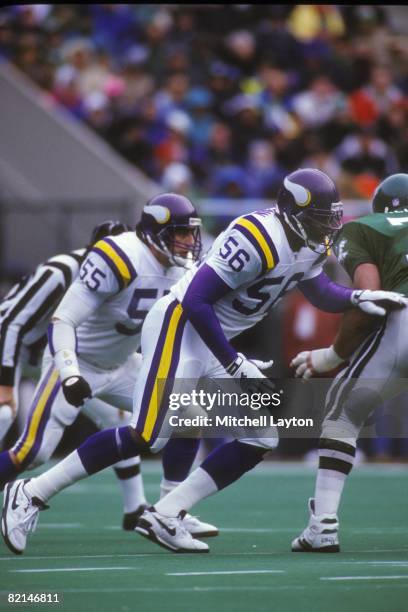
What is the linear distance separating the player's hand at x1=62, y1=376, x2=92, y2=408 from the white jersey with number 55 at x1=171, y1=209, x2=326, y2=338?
1.71ft

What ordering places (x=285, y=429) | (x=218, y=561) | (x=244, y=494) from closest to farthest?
(x=218, y=561), (x=285, y=429), (x=244, y=494)

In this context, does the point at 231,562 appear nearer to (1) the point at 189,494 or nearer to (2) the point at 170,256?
(1) the point at 189,494

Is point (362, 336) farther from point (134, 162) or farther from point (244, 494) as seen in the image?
point (134, 162)

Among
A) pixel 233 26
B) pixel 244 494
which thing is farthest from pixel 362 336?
pixel 233 26

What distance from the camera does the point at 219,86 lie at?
1235 cm

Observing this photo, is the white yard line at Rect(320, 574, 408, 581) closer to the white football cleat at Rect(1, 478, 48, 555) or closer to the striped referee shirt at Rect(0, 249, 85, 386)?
the white football cleat at Rect(1, 478, 48, 555)

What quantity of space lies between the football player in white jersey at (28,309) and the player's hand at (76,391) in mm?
931

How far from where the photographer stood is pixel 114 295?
5.84m

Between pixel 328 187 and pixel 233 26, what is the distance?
8008 mm

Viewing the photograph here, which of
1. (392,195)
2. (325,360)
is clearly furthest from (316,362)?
(392,195)

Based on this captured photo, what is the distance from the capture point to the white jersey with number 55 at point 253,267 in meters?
5.06

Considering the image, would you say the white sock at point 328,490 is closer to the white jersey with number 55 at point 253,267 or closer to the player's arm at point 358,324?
the player's arm at point 358,324

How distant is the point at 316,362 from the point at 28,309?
1.57m

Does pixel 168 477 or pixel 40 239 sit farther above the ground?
pixel 40 239
